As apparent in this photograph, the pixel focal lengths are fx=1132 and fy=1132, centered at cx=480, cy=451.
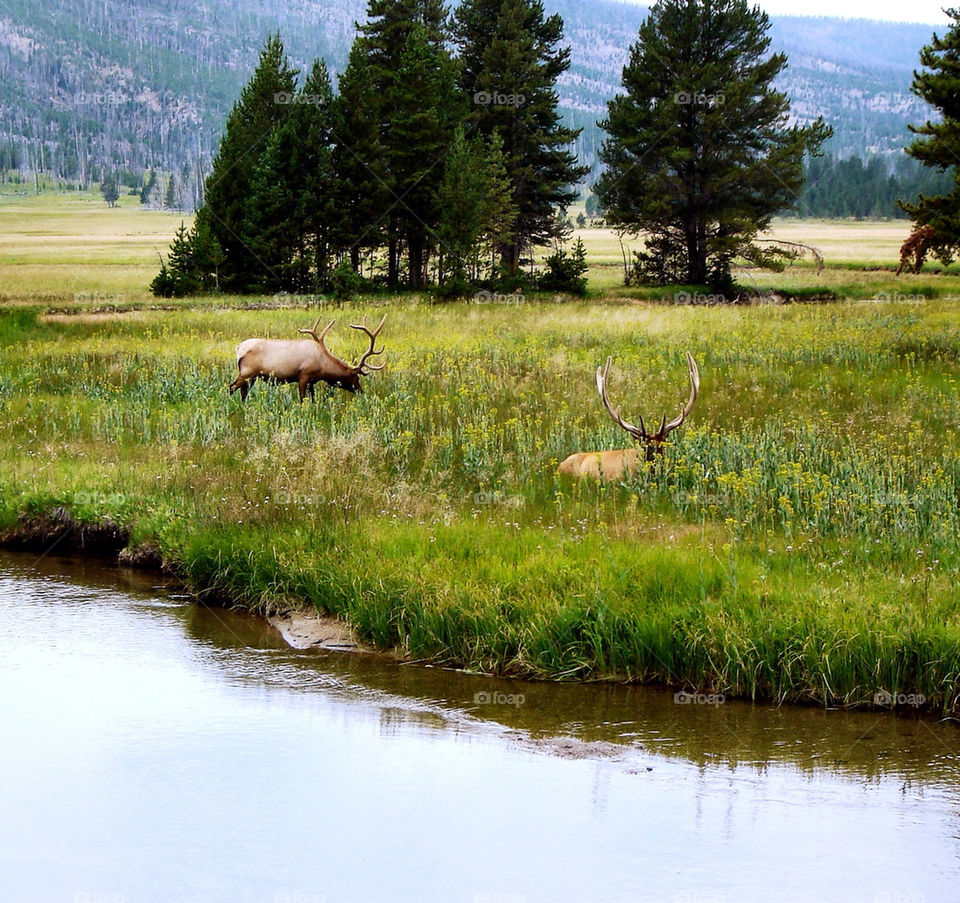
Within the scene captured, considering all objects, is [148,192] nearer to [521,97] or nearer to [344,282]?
[521,97]

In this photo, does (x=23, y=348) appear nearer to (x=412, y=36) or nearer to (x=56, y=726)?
(x=56, y=726)

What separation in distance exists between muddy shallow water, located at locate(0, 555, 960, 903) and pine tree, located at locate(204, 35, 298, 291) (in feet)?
129

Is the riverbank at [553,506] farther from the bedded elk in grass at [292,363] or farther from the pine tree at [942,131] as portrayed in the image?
the pine tree at [942,131]

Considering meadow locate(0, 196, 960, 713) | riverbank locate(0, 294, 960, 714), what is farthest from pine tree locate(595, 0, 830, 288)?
riverbank locate(0, 294, 960, 714)

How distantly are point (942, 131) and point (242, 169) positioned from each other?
28.1 metres

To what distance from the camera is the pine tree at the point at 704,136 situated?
142 ft

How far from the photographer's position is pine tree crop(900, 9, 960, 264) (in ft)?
104

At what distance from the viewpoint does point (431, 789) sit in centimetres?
732

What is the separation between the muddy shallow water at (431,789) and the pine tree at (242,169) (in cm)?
3933

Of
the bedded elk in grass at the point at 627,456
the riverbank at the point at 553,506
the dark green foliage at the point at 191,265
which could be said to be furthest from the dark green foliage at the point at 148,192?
the bedded elk in grass at the point at 627,456

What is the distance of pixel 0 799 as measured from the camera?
7117mm

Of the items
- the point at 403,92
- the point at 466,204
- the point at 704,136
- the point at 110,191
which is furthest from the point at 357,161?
the point at 110,191

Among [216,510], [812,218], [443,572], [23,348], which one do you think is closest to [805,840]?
[443,572]

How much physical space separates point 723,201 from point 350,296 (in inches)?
629
